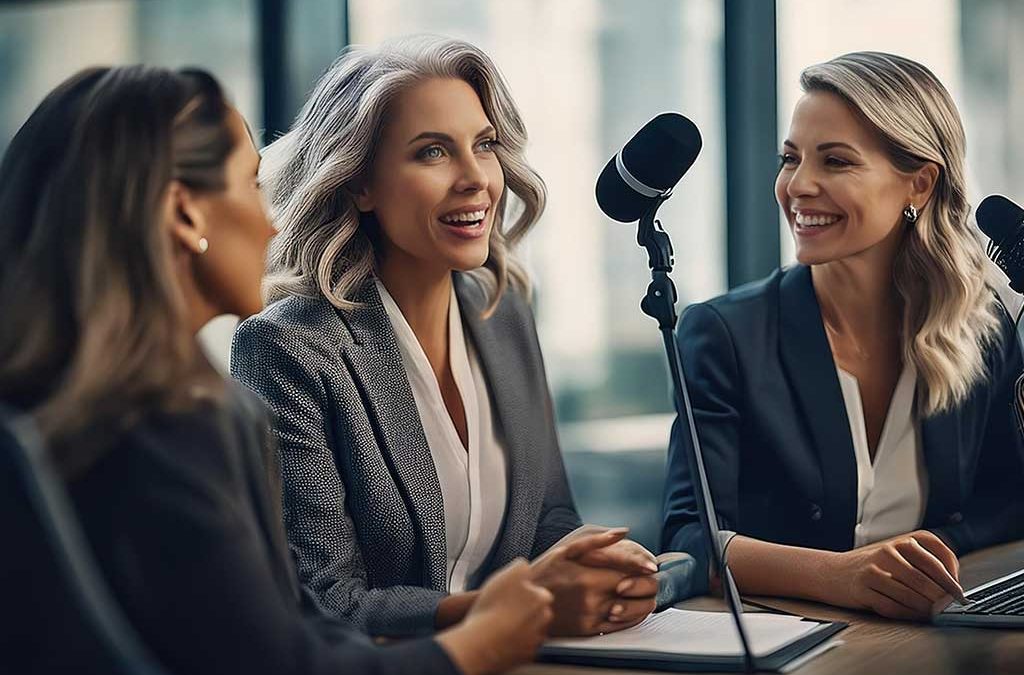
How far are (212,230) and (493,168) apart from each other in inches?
35.3

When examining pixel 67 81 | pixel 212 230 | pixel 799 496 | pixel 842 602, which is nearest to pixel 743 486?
pixel 799 496

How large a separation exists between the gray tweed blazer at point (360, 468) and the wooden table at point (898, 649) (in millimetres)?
342

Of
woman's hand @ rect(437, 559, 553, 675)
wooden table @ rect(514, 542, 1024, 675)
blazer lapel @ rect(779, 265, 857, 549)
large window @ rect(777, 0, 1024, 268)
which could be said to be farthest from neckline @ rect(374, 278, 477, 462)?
large window @ rect(777, 0, 1024, 268)

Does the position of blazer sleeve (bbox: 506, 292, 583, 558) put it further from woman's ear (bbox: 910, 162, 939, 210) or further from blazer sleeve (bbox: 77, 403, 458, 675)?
blazer sleeve (bbox: 77, 403, 458, 675)

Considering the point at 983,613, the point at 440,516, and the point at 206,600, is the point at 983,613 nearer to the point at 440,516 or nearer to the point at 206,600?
the point at 440,516

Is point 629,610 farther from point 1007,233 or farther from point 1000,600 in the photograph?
point 1007,233

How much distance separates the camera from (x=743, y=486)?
7.53ft

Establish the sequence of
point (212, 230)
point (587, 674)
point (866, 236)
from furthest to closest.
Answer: point (866, 236) < point (587, 674) < point (212, 230)

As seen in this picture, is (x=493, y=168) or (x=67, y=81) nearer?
(x=67, y=81)

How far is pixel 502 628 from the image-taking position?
1312 millimetres

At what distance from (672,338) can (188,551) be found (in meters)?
0.71

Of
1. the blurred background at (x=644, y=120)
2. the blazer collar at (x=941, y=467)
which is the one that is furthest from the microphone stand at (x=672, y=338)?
the blurred background at (x=644, y=120)

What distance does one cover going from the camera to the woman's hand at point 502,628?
1.28 m

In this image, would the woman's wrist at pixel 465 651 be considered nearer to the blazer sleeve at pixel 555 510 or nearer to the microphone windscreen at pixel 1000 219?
the blazer sleeve at pixel 555 510
